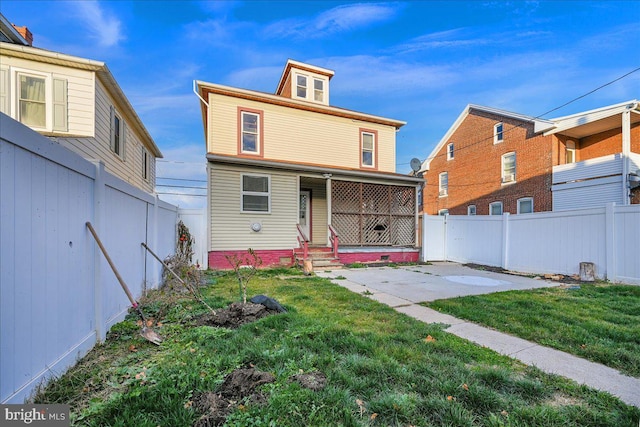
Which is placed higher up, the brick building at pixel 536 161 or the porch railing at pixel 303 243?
the brick building at pixel 536 161

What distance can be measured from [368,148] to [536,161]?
30.7 ft

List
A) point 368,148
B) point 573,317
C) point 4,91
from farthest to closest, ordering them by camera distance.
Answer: point 368,148 → point 4,91 → point 573,317

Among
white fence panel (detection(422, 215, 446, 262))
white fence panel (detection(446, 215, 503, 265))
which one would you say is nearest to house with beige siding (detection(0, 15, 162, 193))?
white fence panel (detection(422, 215, 446, 262))

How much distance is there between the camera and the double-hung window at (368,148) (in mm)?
12992

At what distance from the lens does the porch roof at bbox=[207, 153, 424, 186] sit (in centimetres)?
918

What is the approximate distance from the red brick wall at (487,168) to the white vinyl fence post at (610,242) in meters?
8.91

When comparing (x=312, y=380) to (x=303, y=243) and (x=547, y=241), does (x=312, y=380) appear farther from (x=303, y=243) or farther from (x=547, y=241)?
(x=547, y=241)

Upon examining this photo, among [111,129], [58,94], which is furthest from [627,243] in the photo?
A: [58,94]

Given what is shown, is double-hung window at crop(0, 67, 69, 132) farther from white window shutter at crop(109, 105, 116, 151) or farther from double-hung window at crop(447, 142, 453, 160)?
double-hung window at crop(447, 142, 453, 160)

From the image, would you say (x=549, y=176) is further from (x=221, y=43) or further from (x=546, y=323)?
(x=221, y=43)

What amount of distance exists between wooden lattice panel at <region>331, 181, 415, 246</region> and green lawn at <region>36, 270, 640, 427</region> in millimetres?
7769

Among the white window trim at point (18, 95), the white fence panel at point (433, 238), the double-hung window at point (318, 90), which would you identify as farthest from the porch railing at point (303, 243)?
the white window trim at point (18, 95)

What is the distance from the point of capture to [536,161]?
14797mm

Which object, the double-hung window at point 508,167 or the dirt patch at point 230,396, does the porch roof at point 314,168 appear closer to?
the dirt patch at point 230,396
